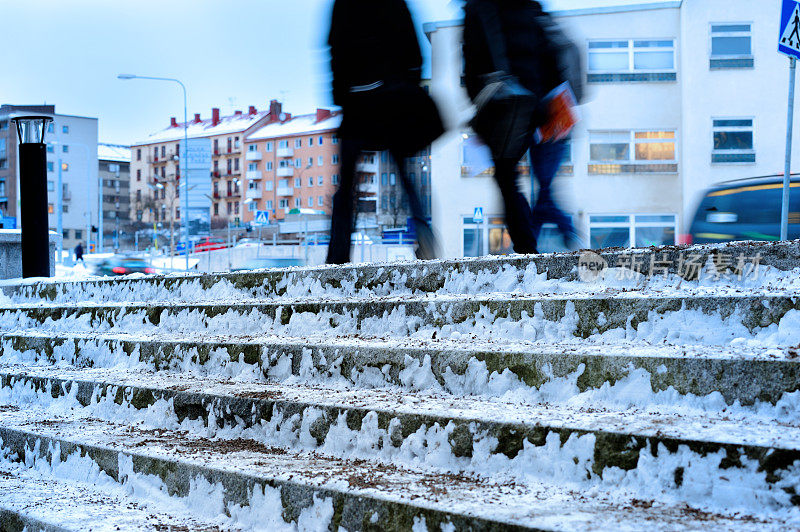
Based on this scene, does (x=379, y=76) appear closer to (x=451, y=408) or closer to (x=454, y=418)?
(x=451, y=408)

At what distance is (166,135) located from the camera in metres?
102

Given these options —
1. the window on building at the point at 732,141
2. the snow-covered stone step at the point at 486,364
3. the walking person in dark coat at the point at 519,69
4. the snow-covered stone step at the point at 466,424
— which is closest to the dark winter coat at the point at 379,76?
the walking person in dark coat at the point at 519,69

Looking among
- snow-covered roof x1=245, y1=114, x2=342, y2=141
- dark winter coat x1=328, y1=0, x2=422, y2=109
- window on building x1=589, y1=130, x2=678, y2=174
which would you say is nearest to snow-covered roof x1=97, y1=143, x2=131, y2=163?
snow-covered roof x1=245, y1=114, x2=342, y2=141

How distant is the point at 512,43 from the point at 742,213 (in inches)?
547

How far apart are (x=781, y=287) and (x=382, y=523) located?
1.53 metres

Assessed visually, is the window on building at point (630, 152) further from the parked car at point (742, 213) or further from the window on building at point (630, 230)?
the parked car at point (742, 213)

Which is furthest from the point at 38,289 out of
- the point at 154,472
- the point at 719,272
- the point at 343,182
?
the point at 719,272

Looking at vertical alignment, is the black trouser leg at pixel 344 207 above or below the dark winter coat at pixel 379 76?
below

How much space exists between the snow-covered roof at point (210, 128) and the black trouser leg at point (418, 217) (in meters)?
91.2

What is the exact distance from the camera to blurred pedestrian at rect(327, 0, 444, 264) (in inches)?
182

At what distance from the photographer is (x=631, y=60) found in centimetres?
2580

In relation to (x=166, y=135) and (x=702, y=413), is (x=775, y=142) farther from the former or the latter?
(x=166, y=135)

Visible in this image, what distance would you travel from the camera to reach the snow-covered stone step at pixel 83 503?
2.59 meters

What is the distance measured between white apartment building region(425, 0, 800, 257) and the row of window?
0.03 metres
